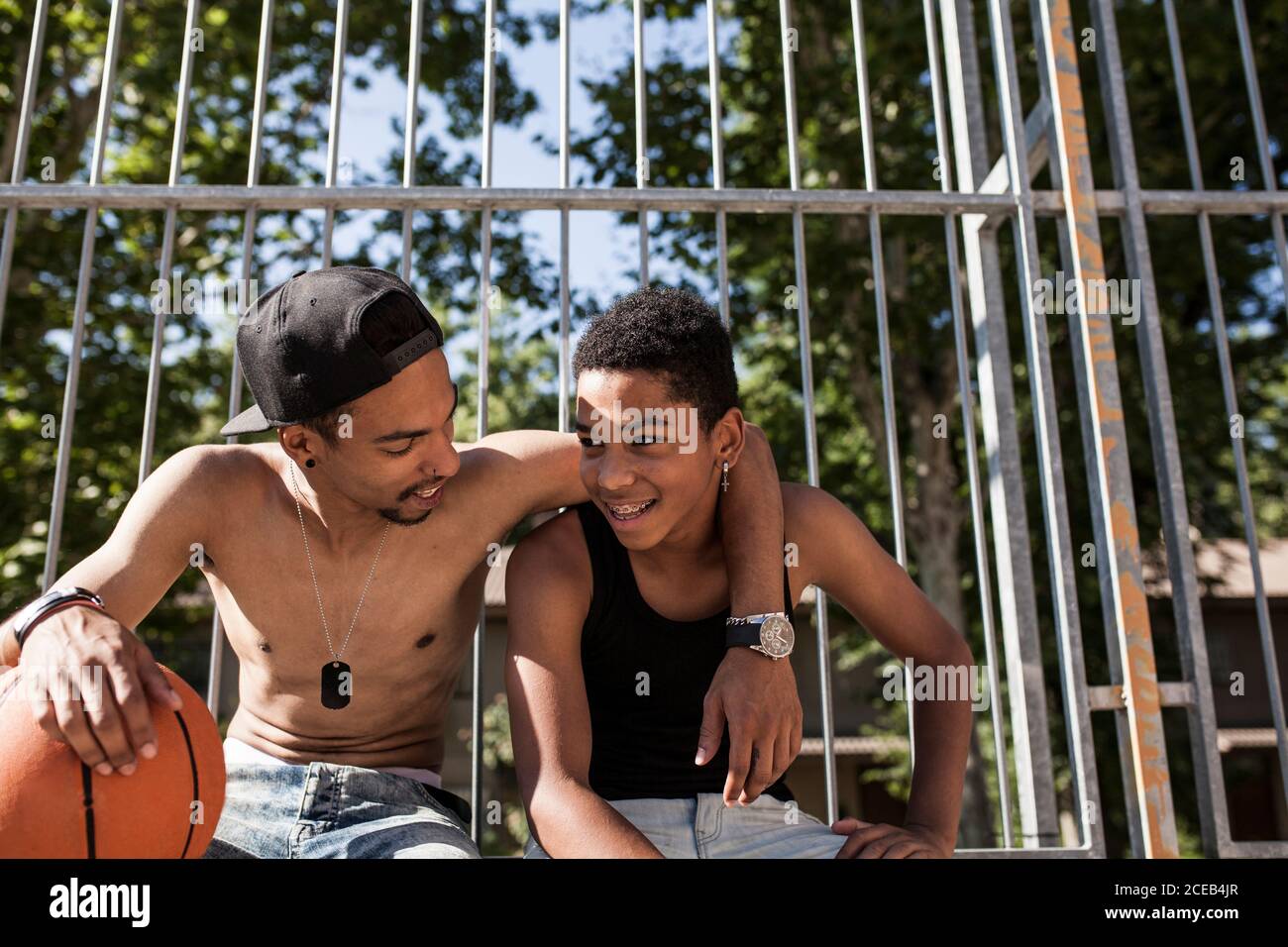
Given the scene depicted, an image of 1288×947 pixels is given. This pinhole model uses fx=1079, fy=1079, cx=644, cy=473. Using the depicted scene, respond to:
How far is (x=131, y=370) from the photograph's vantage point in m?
7.36

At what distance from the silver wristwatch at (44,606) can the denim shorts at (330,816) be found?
1.86 feet

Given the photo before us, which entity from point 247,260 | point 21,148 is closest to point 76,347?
point 247,260

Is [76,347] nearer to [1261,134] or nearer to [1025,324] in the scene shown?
[1025,324]

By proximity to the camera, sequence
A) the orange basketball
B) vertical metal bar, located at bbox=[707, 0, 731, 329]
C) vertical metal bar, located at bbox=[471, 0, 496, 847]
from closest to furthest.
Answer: the orange basketball
vertical metal bar, located at bbox=[471, 0, 496, 847]
vertical metal bar, located at bbox=[707, 0, 731, 329]

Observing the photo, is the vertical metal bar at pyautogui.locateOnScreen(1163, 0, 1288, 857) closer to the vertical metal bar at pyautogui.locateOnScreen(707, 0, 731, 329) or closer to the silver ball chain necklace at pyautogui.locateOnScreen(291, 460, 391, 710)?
the vertical metal bar at pyautogui.locateOnScreen(707, 0, 731, 329)

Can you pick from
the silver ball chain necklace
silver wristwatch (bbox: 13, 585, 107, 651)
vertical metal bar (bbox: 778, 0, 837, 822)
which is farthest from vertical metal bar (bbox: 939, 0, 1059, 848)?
silver wristwatch (bbox: 13, 585, 107, 651)

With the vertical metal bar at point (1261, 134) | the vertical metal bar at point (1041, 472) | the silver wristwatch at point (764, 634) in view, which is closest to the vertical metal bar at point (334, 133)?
the silver wristwatch at point (764, 634)

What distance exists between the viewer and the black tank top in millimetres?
2387

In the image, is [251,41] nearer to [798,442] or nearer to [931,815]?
[798,442]

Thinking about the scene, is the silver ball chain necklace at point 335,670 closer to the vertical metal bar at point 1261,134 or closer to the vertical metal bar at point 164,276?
the vertical metal bar at point 164,276

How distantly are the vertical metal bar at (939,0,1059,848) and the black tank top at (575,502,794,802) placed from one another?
0.77 metres

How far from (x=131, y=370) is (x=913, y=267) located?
5809mm
